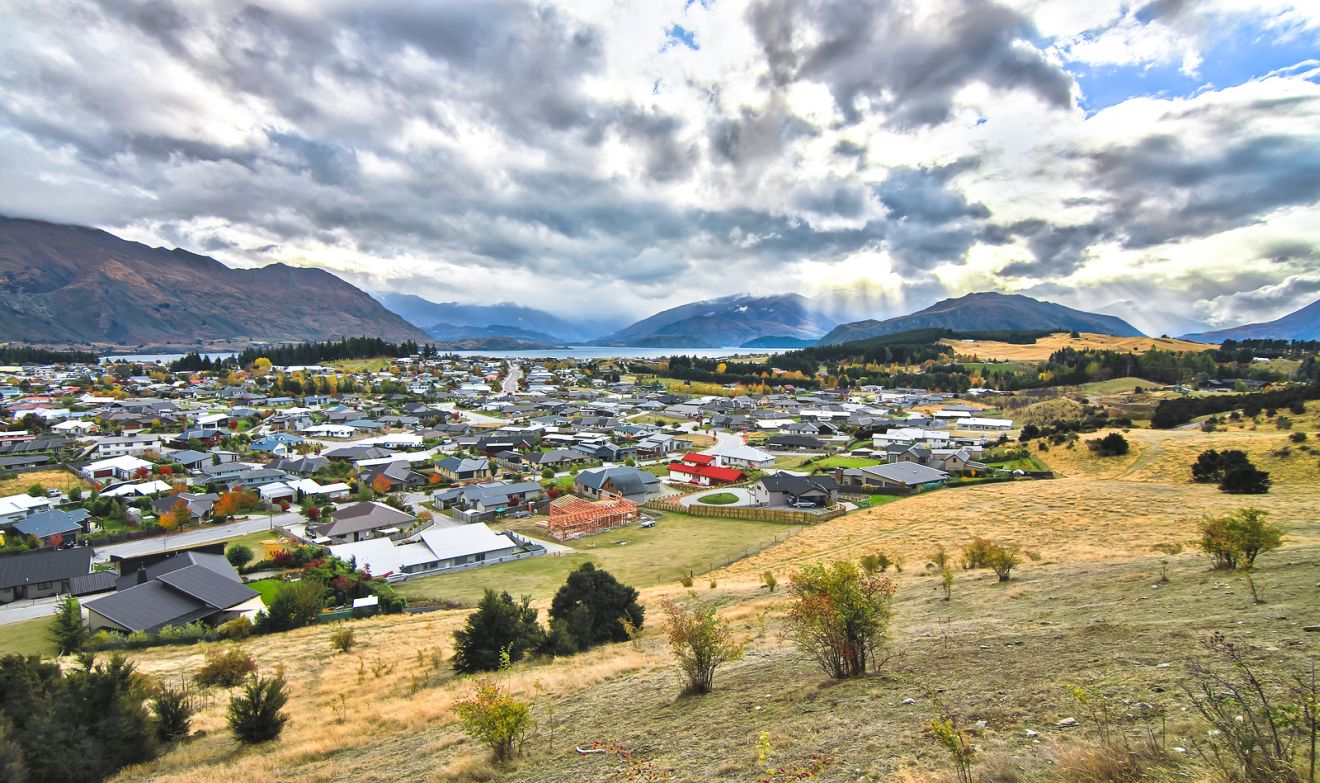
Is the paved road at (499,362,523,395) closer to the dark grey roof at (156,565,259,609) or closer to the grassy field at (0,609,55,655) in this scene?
the dark grey roof at (156,565,259,609)

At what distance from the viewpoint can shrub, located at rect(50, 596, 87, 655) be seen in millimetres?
21125

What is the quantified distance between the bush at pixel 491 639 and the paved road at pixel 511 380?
114 meters

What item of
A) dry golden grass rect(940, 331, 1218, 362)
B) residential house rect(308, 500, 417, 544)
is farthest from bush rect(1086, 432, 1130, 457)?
dry golden grass rect(940, 331, 1218, 362)

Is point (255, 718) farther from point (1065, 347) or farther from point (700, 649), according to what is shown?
point (1065, 347)

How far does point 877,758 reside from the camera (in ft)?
23.4

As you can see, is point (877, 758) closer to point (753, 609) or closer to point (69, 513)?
point (753, 609)

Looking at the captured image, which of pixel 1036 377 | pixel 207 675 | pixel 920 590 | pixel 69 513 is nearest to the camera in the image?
pixel 207 675

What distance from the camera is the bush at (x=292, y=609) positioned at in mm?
23250

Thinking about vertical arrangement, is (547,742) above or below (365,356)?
below

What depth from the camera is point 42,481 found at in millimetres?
51000

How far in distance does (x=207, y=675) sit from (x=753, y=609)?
17.0 m

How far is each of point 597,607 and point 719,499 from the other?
1091 inches

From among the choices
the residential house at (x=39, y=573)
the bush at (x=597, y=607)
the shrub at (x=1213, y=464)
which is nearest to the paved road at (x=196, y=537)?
→ the residential house at (x=39, y=573)

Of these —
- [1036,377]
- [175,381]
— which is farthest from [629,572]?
[175,381]
